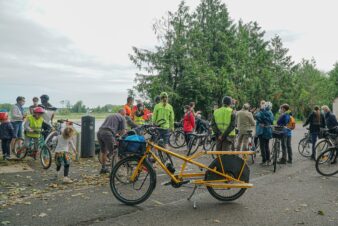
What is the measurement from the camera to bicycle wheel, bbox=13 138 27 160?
10.8 metres

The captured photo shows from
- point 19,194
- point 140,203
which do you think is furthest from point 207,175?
point 19,194

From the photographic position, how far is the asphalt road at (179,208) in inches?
211

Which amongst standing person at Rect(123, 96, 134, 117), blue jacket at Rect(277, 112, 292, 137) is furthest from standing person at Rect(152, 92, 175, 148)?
blue jacket at Rect(277, 112, 292, 137)

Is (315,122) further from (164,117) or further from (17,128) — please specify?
(17,128)

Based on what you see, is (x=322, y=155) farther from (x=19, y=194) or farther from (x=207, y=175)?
(x=19, y=194)

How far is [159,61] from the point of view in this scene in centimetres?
2981

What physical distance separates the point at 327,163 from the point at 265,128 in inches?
82.7

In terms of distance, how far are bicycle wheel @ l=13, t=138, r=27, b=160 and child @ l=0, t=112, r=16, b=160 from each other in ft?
0.63

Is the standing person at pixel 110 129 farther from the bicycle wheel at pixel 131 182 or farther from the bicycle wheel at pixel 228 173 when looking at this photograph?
the bicycle wheel at pixel 228 173

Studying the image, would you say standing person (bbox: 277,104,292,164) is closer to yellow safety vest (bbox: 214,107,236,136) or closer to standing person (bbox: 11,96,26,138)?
yellow safety vest (bbox: 214,107,236,136)

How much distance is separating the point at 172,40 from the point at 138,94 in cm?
545

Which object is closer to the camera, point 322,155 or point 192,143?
point 322,155

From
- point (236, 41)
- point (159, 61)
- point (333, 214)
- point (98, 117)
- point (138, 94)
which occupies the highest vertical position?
point (236, 41)

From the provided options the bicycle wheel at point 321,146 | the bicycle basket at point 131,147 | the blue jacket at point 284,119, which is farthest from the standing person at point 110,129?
the bicycle wheel at point 321,146
